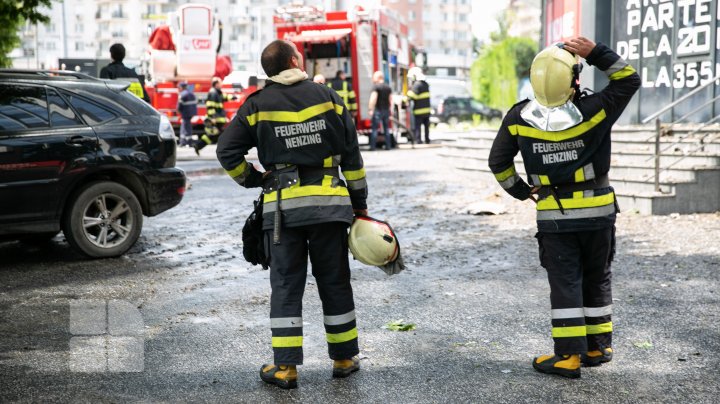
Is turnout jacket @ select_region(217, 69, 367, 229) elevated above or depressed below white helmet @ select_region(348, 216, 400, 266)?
above

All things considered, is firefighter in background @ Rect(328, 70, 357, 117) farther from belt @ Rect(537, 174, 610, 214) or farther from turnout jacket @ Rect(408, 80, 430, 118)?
belt @ Rect(537, 174, 610, 214)

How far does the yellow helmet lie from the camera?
4699 millimetres

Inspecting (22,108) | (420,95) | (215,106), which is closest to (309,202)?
(22,108)

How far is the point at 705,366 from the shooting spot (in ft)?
16.2

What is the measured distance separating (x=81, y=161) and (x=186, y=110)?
51.1 ft

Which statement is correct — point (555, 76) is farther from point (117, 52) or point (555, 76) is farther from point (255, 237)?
point (117, 52)

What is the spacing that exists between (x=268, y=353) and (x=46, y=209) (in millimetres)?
3604

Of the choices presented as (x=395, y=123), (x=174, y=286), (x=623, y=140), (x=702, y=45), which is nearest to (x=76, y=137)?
(x=174, y=286)

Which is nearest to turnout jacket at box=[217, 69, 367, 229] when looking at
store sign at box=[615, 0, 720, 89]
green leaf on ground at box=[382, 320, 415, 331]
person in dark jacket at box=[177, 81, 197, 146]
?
green leaf on ground at box=[382, 320, 415, 331]

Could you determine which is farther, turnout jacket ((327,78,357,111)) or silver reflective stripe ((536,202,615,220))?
turnout jacket ((327,78,357,111))

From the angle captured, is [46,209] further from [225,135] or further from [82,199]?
[225,135]

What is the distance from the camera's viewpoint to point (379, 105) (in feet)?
72.4

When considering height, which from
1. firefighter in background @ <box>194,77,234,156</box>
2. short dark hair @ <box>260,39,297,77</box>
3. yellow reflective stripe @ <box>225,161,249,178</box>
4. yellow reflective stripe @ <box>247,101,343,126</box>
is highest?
short dark hair @ <box>260,39,297,77</box>

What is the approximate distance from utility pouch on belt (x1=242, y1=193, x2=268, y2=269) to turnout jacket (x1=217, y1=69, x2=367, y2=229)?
100mm
